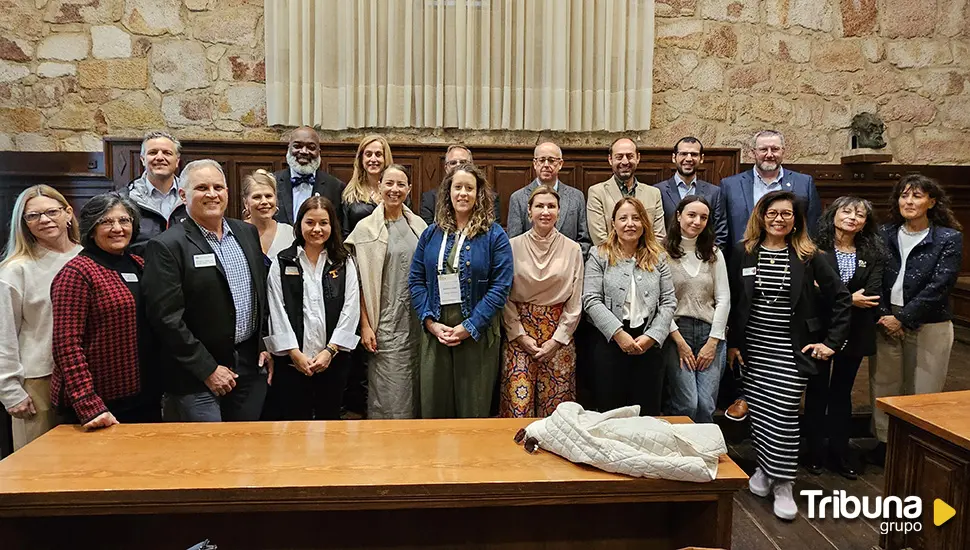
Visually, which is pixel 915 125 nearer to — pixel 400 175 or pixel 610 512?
pixel 400 175

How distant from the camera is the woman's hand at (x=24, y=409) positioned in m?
2.25

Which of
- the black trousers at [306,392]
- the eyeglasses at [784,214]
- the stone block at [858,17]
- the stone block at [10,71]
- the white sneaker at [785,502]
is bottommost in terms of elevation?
the white sneaker at [785,502]

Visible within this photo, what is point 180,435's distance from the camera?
1.97 m

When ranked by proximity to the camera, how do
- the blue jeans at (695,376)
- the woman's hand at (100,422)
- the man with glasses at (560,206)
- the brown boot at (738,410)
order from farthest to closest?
the man with glasses at (560,206) < the brown boot at (738,410) < the blue jeans at (695,376) < the woman's hand at (100,422)

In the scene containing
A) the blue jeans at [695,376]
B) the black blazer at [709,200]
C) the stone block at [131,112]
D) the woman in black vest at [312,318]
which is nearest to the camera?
the woman in black vest at [312,318]

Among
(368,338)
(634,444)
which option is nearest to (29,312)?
(368,338)

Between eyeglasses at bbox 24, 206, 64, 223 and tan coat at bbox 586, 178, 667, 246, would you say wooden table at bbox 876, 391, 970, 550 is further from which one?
eyeglasses at bbox 24, 206, 64, 223

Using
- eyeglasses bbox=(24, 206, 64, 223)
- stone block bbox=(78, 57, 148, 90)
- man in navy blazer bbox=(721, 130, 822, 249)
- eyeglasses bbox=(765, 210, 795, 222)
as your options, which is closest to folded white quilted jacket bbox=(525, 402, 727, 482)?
eyeglasses bbox=(765, 210, 795, 222)

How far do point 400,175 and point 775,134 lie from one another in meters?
2.32

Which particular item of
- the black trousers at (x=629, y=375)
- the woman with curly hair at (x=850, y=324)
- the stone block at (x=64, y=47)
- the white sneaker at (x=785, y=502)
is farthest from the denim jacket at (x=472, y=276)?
the stone block at (x=64, y=47)

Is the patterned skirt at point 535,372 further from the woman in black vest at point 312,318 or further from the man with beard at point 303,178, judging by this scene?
the man with beard at point 303,178

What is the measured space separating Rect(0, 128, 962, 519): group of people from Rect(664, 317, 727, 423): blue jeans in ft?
0.03

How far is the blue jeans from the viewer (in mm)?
2953

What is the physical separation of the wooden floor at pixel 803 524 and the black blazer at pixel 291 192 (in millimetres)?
2488
